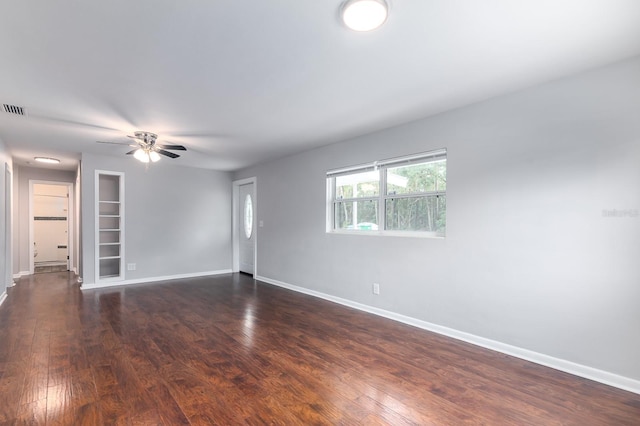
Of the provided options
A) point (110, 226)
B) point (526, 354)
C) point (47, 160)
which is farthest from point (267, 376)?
point (47, 160)

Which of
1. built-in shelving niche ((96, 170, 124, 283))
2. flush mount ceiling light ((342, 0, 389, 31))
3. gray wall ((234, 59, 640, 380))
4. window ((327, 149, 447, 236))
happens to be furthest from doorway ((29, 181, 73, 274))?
flush mount ceiling light ((342, 0, 389, 31))

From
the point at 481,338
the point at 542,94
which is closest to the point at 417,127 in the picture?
the point at 542,94

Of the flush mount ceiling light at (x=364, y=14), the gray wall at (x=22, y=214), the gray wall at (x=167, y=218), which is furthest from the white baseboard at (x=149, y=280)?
the flush mount ceiling light at (x=364, y=14)

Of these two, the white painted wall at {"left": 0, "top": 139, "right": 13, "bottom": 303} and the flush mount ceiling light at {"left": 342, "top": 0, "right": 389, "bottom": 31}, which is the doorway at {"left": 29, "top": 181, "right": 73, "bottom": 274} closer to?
the white painted wall at {"left": 0, "top": 139, "right": 13, "bottom": 303}

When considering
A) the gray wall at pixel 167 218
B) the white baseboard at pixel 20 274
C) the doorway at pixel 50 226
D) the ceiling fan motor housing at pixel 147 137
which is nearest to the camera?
the ceiling fan motor housing at pixel 147 137

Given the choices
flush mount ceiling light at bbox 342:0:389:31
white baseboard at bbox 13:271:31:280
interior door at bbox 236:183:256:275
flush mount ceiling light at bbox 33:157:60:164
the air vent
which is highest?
flush mount ceiling light at bbox 342:0:389:31

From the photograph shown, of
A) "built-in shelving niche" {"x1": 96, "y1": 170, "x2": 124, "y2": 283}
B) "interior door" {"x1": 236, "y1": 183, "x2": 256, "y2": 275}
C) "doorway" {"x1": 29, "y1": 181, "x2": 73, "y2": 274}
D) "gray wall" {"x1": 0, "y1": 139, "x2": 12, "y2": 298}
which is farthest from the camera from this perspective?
"doorway" {"x1": 29, "y1": 181, "x2": 73, "y2": 274}

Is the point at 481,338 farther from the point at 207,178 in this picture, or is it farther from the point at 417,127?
the point at 207,178

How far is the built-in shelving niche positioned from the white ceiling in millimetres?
2343

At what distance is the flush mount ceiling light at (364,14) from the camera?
169 cm

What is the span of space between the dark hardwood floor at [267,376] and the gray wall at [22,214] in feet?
12.3

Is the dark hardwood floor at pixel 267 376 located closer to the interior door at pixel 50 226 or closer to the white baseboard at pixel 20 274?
the white baseboard at pixel 20 274

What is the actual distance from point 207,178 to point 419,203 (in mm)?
4977

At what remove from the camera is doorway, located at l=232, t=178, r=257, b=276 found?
690 cm
